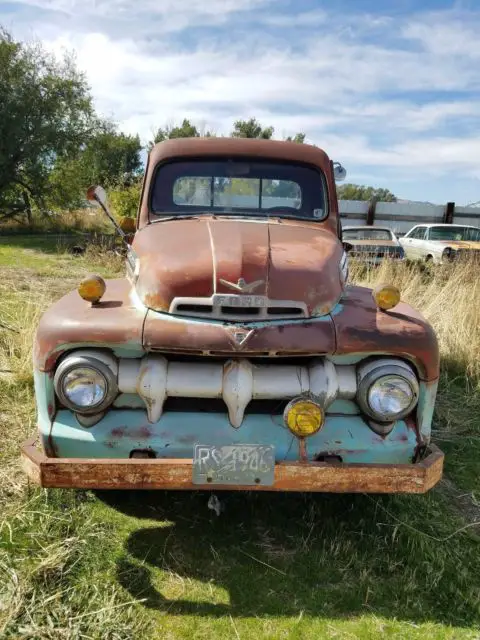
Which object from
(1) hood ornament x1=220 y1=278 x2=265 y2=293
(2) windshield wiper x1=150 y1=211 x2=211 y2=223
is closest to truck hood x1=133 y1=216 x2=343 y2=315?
(1) hood ornament x1=220 y1=278 x2=265 y2=293

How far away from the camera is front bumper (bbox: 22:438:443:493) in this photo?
7.49 feet

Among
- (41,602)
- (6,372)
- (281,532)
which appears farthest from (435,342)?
(6,372)

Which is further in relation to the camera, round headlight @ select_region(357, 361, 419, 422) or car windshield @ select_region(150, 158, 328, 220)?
car windshield @ select_region(150, 158, 328, 220)

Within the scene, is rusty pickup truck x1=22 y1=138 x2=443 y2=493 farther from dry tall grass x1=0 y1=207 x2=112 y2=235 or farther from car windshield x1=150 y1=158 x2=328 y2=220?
dry tall grass x1=0 y1=207 x2=112 y2=235

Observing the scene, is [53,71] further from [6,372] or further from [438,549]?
[438,549]

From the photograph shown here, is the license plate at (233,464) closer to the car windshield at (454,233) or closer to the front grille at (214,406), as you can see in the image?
the front grille at (214,406)

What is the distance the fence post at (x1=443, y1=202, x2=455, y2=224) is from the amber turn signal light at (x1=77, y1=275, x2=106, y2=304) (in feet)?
65.2

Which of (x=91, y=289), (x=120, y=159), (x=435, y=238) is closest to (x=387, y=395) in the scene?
(x=91, y=289)

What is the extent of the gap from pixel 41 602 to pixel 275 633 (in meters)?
1.01

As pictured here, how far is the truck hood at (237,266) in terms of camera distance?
2.64 m

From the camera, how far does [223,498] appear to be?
319 cm

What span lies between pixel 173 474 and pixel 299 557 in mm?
933

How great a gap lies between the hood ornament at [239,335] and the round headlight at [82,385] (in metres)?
0.61

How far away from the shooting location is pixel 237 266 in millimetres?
2686
